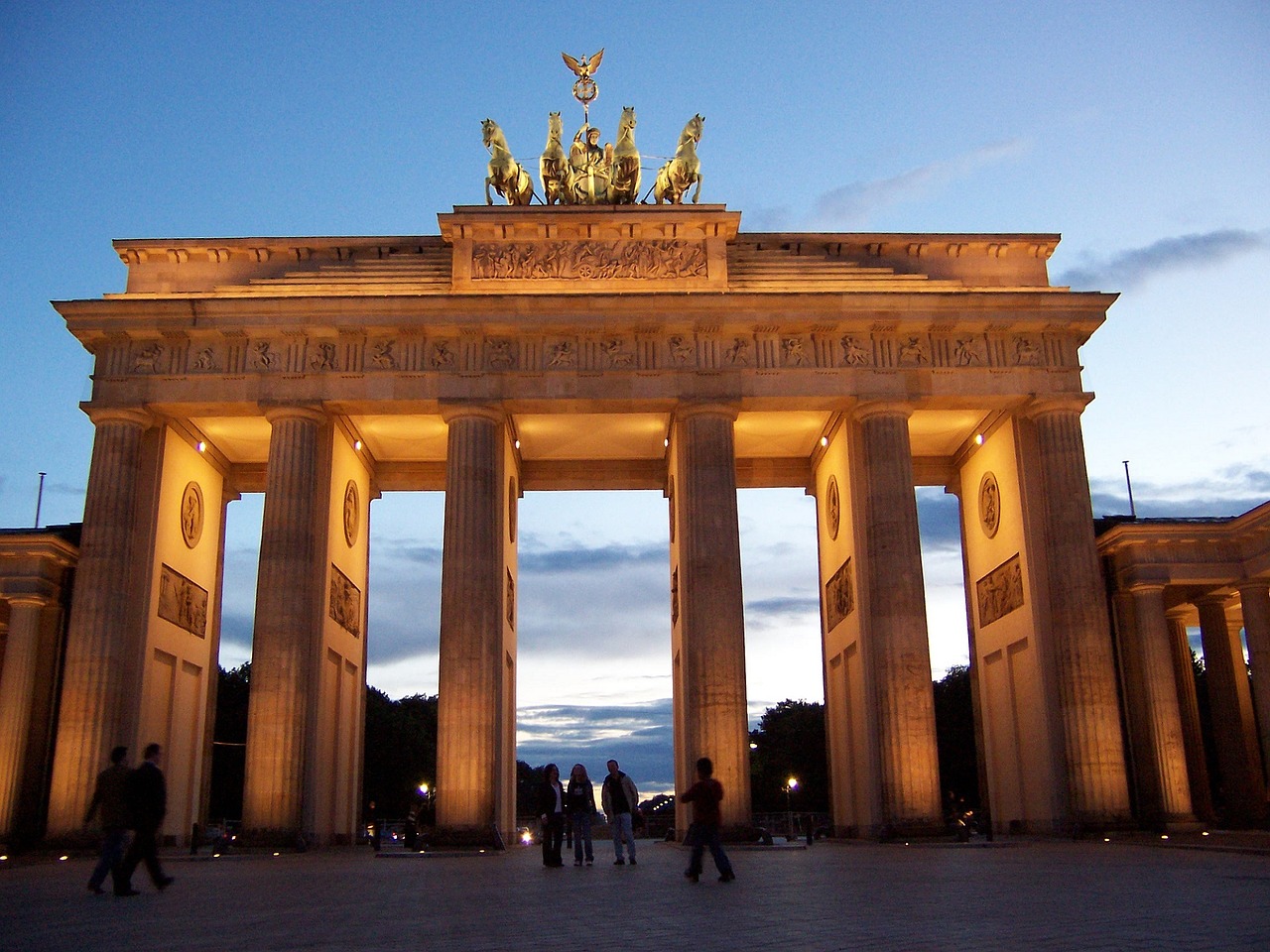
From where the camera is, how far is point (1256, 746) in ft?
128

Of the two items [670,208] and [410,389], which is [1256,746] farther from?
[410,389]

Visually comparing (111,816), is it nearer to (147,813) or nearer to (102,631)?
(147,813)

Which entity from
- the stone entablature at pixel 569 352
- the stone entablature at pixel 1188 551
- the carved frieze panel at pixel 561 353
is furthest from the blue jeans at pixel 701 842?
the stone entablature at pixel 1188 551

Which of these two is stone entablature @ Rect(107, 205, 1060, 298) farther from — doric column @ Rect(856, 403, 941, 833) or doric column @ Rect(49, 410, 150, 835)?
doric column @ Rect(49, 410, 150, 835)

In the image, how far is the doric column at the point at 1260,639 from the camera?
112ft

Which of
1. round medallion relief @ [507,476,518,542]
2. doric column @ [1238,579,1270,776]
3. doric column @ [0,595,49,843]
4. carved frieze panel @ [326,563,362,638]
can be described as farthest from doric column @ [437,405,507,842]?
doric column @ [1238,579,1270,776]

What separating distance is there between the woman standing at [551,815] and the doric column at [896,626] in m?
11.6

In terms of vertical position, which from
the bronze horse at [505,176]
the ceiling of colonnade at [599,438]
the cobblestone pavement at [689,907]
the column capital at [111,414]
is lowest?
the cobblestone pavement at [689,907]

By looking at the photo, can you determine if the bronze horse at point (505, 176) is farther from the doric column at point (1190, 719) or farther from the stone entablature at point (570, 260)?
the doric column at point (1190, 719)

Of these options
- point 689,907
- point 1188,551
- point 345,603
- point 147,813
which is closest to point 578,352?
point 345,603

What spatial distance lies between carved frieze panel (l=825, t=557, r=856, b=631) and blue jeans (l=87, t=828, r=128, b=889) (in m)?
23.2

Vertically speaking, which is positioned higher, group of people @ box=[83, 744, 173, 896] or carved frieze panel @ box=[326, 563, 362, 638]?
carved frieze panel @ box=[326, 563, 362, 638]

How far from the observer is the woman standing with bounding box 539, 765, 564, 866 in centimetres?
2144

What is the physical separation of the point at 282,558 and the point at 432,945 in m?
24.3
